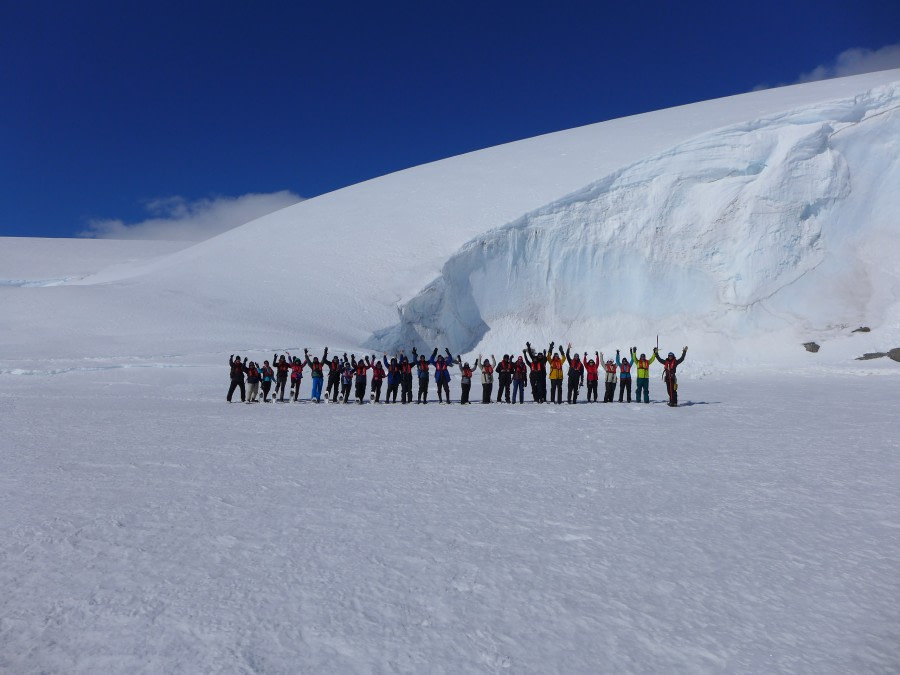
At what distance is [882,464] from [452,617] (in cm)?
511

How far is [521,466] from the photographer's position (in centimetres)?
611

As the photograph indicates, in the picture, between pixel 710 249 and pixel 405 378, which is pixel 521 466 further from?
pixel 710 249

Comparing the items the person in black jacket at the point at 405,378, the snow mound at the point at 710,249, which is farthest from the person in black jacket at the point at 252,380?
the snow mound at the point at 710,249

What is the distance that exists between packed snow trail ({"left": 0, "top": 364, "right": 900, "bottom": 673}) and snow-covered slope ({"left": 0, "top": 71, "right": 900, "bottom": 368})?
38.3 ft

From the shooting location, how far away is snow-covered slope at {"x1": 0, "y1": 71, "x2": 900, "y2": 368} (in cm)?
1886

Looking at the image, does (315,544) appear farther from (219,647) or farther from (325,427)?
→ (325,427)

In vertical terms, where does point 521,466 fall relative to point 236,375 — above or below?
below

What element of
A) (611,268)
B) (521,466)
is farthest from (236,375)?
(611,268)

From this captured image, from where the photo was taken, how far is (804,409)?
978 centimetres

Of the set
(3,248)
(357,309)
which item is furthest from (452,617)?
(3,248)

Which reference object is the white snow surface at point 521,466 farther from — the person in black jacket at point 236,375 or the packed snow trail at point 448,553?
the person in black jacket at point 236,375

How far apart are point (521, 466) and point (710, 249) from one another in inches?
676

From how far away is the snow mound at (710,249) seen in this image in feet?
64.2

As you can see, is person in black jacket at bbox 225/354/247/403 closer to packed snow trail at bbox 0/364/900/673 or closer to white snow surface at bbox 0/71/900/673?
white snow surface at bbox 0/71/900/673
